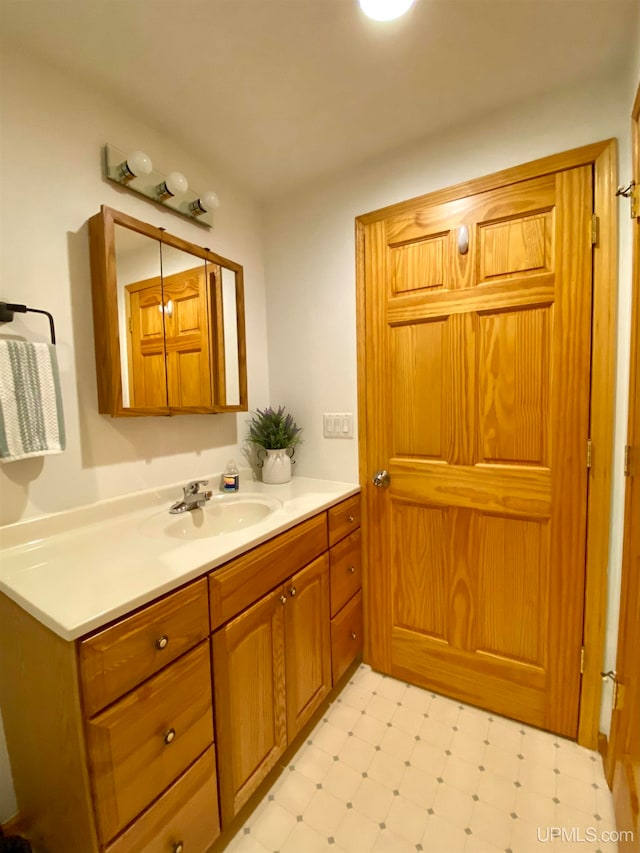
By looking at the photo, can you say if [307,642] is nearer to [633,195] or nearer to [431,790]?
[431,790]

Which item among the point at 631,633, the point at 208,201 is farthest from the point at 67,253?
the point at 631,633

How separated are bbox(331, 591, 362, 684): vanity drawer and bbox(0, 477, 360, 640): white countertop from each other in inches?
21.0

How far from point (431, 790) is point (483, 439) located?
3.87 ft

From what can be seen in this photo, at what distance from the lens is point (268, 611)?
3.60ft

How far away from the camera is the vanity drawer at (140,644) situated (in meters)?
0.68

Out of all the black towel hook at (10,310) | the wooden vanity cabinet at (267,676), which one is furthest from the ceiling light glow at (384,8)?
the wooden vanity cabinet at (267,676)

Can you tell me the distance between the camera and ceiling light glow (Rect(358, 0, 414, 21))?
3.01 feet

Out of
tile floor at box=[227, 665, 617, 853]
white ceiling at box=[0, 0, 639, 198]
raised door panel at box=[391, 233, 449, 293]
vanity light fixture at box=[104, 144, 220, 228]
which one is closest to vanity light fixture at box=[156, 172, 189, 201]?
vanity light fixture at box=[104, 144, 220, 228]

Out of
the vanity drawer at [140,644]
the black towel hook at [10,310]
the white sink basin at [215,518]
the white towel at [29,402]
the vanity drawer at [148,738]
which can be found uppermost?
the black towel hook at [10,310]

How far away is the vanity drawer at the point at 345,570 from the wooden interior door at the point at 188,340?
32.5 inches

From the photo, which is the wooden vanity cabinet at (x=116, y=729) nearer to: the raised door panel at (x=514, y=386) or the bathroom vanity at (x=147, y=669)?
the bathroom vanity at (x=147, y=669)

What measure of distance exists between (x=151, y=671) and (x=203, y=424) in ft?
3.23

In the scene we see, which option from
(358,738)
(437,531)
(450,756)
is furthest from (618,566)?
(358,738)

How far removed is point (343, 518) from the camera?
1.51 m
